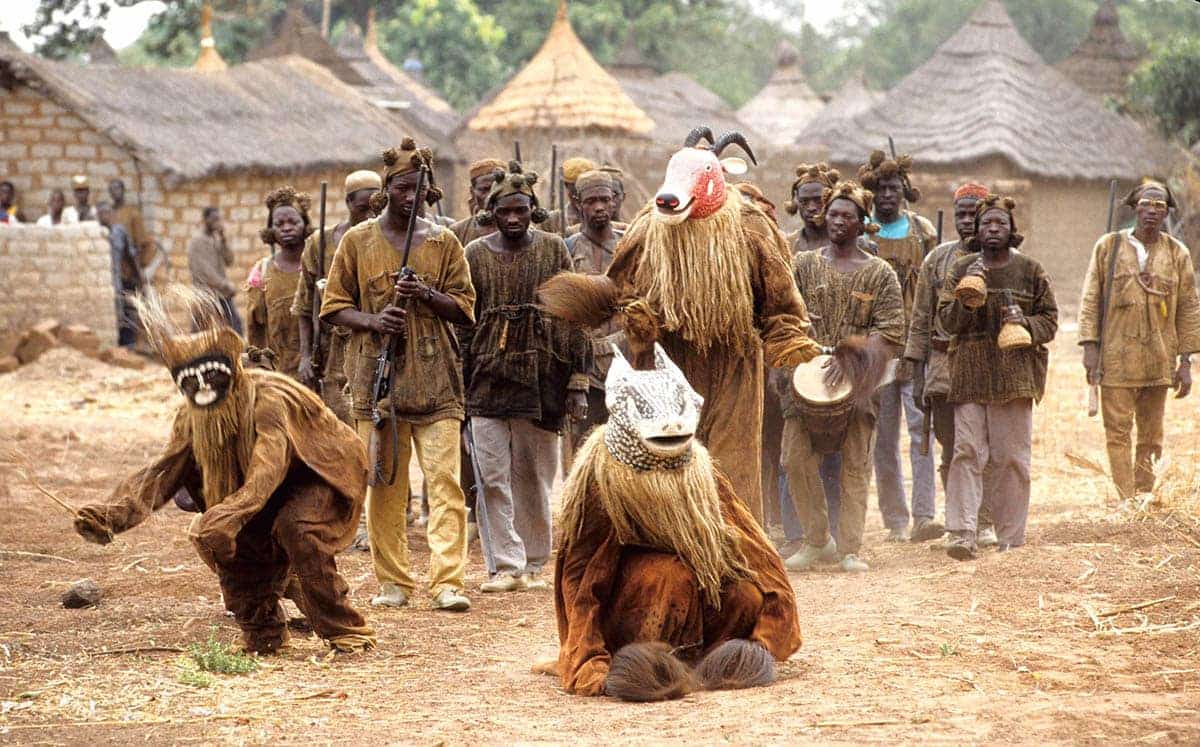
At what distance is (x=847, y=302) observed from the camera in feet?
30.1

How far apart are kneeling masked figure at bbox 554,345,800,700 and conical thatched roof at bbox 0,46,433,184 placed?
1617 centimetres

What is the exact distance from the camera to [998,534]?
960 cm

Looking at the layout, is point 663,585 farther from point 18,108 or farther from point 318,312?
point 18,108

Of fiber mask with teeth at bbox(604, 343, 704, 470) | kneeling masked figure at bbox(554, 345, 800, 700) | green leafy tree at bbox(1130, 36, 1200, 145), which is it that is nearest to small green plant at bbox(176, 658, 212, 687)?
kneeling masked figure at bbox(554, 345, 800, 700)

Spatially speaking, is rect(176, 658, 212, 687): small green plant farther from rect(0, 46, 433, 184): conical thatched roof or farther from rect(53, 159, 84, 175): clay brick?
rect(53, 159, 84, 175): clay brick

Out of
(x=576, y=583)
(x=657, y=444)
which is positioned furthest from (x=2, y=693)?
(x=657, y=444)

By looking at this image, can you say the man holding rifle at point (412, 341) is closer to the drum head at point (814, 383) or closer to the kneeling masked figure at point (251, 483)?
Answer: the kneeling masked figure at point (251, 483)

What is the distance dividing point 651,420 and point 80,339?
15.2 m

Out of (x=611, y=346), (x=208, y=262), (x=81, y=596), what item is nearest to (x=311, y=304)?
(x=81, y=596)

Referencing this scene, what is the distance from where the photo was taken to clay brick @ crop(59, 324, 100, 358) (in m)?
19.8

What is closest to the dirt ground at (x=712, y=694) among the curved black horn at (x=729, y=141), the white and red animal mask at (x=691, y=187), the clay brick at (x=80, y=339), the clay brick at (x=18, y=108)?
the white and red animal mask at (x=691, y=187)

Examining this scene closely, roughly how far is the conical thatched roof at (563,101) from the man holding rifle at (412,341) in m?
16.7

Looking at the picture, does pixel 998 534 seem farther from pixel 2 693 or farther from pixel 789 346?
pixel 2 693

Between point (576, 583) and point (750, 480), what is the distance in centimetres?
120
